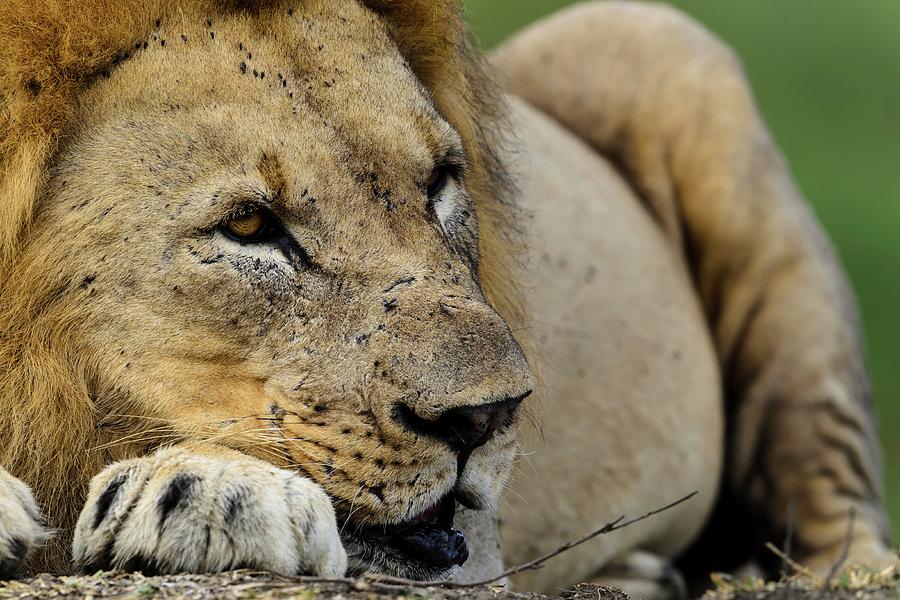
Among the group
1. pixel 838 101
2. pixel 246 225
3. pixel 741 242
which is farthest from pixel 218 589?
pixel 838 101

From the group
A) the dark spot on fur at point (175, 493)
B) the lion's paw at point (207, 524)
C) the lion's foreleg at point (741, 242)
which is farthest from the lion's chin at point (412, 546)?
the lion's foreleg at point (741, 242)

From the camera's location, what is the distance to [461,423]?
8.71 ft

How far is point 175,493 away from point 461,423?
1.82ft

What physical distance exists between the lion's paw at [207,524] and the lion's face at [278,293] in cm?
15

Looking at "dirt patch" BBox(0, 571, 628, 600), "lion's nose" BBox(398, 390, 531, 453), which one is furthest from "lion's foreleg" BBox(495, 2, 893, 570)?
"dirt patch" BBox(0, 571, 628, 600)

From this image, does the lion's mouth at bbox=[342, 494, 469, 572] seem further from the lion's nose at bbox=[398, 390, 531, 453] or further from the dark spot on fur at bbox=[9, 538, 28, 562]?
the dark spot on fur at bbox=[9, 538, 28, 562]

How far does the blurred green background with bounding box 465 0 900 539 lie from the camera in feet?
34.8

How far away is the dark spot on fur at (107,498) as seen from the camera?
254 cm

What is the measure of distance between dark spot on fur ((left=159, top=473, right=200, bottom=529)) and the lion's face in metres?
0.21

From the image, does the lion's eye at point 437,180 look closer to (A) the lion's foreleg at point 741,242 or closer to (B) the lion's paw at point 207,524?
(B) the lion's paw at point 207,524

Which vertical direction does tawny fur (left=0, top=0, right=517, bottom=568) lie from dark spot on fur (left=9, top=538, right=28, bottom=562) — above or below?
above

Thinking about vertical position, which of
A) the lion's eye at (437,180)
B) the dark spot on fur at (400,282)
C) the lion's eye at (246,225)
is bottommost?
the dark spot on fur at (400,282)

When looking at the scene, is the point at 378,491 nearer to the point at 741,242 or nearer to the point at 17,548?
the point at 17,548

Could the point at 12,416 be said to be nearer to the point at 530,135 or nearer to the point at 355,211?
the point at 355,211
